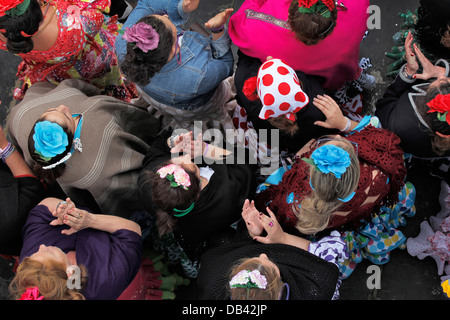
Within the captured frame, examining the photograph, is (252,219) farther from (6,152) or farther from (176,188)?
(6,152)

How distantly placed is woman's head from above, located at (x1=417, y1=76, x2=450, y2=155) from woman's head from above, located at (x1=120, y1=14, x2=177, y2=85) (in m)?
1.40

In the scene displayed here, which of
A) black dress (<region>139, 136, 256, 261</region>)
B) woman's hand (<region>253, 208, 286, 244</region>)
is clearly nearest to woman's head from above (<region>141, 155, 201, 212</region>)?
black dress (<region>139, 136, 256, 261</region>)

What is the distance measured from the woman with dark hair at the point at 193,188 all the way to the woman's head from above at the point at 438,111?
1014 mm

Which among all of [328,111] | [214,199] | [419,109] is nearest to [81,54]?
[214,199]

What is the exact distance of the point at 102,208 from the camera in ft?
7.70

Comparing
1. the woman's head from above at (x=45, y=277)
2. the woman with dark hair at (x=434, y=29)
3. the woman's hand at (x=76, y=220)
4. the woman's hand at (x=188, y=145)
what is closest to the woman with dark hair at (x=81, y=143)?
the woman's hand at (x=76, y=220)

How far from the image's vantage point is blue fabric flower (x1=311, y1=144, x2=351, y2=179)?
5.54ft

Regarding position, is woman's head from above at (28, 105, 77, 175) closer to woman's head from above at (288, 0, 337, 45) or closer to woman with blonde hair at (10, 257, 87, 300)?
woman with blonde hair at (10, 257, 87, 300)

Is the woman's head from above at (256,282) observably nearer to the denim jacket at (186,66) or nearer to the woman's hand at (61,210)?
the woman's hand at (61,210)

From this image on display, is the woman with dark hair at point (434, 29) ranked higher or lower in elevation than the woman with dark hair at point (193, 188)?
higher

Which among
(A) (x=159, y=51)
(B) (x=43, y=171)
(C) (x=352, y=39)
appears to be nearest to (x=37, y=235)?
(B) (x=43, y=171)

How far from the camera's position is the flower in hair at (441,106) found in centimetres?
182

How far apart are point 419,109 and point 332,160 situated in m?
0.78
